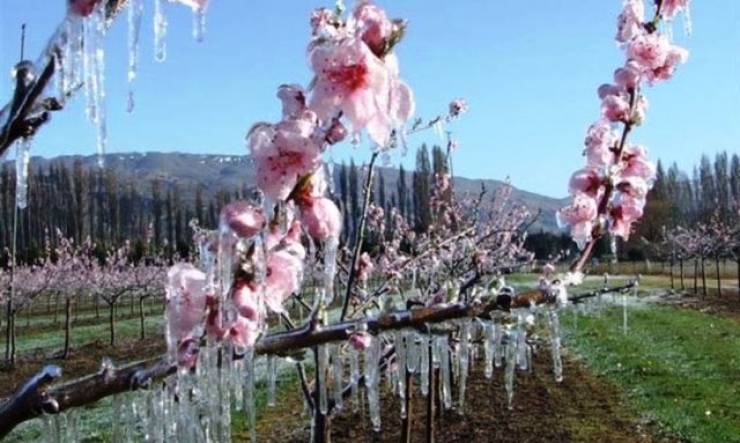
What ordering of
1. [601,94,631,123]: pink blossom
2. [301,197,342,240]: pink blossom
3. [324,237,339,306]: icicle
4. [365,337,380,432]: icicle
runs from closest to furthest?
[301,197,342,240]: pink blossom < [324,237,339,306]: icicle < [365,337,380,432]: icicle < [601,94,631,123]: pink blossom

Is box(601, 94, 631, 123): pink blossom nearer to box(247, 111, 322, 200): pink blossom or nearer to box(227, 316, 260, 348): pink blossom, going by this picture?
box(247, 111, 322, 200): pink blossom

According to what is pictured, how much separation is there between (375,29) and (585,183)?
132cm

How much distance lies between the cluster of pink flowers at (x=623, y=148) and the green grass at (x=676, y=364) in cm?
754

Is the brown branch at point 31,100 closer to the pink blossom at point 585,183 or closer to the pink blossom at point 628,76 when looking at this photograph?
the pink blossom at point 585,183

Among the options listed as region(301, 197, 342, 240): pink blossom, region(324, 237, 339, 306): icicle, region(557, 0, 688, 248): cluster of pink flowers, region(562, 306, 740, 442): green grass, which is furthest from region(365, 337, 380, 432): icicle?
region(562, 306, 740, 442): green grass

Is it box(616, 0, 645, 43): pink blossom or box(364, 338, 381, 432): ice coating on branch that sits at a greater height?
box(616, 0, 645, 43): pink blossom

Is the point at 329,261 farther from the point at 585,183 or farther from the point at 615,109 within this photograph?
the point at 615,109

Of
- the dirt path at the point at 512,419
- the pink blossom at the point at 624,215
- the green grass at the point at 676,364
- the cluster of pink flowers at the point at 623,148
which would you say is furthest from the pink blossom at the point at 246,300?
the green grass at the point at 676,364

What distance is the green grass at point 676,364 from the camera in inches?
394

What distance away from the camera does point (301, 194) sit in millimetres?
1496

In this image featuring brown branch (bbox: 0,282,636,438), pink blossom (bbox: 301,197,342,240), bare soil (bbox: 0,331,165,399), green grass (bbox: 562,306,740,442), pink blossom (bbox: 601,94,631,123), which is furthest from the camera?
bare soil (bbox: 0,331,165,399)

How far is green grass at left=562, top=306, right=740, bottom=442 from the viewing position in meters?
10.0

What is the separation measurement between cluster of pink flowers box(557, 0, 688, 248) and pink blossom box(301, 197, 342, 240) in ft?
3.75

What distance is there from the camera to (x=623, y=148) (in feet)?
8.27
